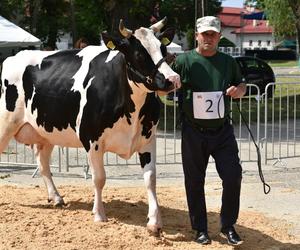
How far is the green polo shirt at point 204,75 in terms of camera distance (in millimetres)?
5719

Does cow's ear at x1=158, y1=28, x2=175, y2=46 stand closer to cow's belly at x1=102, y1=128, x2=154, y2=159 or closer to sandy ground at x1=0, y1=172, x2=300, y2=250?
cow's belly at x1=102, y1=128, x2=154, y2=159

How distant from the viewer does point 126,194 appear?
8.20m

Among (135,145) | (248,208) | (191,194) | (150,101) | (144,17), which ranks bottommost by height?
(248,208)

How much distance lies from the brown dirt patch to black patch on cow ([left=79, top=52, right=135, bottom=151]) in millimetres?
875

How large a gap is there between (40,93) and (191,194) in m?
2.05

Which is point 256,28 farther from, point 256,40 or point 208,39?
point 208,39

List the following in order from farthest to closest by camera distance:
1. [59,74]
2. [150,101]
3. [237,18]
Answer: [237,18], [59,74], [150,101]

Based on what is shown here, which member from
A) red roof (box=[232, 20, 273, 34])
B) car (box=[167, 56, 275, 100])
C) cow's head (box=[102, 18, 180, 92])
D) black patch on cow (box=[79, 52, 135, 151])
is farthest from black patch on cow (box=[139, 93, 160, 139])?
red roof (box=[232, 20, 273, 34])

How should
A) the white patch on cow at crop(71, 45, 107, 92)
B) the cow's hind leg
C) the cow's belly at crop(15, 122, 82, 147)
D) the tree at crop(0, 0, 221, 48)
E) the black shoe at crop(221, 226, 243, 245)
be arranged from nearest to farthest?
the black shoe at crop(221, 226, 243, 245), the white patch on cow at crop(71, 45, 107, 92), the cow's belly at crop(15, 122, 82, 147), the cow's hind leg, the tree at crop(0, 0, 221, 48)

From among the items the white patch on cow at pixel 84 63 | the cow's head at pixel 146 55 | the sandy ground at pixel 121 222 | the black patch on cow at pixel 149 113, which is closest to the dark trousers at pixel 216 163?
the sandy ground at pixel 121 222

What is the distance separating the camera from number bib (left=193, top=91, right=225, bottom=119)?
5.69 m

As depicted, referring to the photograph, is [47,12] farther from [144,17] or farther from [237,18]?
[237,18]

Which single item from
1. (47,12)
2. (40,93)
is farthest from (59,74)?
(47,12)

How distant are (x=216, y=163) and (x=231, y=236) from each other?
0.69m
